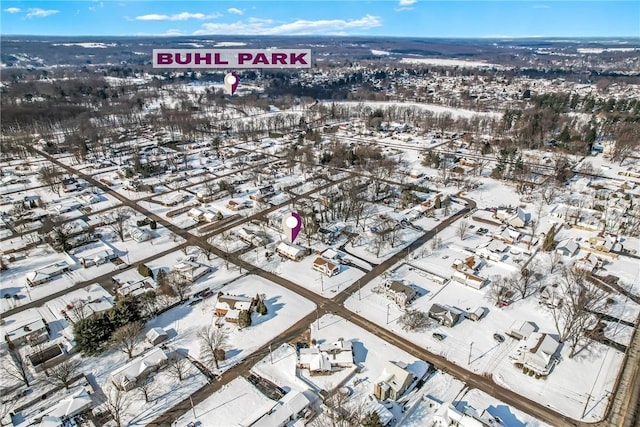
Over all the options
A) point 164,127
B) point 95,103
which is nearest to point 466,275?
point 164,127

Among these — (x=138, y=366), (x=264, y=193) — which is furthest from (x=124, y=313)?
(x=264, y=193)

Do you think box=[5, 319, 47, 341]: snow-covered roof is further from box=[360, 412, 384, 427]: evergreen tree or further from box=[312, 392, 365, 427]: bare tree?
box=[360, 412, 384, 427]: evergreen tree

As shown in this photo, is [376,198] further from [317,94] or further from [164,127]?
[317,94]

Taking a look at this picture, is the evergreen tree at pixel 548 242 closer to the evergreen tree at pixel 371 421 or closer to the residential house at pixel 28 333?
the evergreen tree at pixel 371 421

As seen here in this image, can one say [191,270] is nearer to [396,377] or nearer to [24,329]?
[24,329]

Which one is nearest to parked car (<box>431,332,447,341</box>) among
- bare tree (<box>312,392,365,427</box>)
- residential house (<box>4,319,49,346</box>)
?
bare tree (<box>312,392,365,427</box>)

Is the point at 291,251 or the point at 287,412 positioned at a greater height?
the point at 291,251
